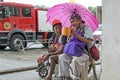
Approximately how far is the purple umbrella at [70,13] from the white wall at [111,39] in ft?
2.74

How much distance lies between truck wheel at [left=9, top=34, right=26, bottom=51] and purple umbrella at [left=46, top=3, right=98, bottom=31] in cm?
1221

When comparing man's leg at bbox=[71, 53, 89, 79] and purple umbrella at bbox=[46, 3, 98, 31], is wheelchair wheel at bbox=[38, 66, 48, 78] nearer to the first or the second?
purple umbrella at bbox=[46, 3, 98, 31]

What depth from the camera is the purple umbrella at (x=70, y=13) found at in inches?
243

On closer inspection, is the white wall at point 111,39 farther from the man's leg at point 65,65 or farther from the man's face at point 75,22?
the man's leg at point 65,65

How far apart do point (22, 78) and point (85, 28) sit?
11.1 feet

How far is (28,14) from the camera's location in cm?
1952

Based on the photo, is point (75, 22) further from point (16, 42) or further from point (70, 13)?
point (16, 42)

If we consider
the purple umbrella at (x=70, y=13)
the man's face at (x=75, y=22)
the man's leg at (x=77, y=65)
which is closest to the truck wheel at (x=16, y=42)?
the purple umbrella at (x=70, y=13)

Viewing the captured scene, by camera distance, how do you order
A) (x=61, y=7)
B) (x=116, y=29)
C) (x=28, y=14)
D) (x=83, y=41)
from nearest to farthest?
1. (x=116, y=29)
2. (x=83, y=41)
3. (x=61, y=7)
4. (x=28, y=14)

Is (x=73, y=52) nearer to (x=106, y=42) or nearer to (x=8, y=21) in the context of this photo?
(x=106, y=42)

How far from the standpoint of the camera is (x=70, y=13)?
20.8 feet

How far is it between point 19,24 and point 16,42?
109 cm

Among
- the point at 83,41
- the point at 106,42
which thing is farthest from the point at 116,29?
the point at 83,41

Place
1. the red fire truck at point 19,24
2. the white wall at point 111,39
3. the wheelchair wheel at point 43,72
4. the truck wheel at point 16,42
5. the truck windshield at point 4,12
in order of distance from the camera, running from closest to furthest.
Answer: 1. the white wall at point 111,39
2. the wheelchair wheel at point 43,72
3. the truck windshield at point 4,12
4. the red fire truck at point 19,24
5. the truck wheel at point 16,42
